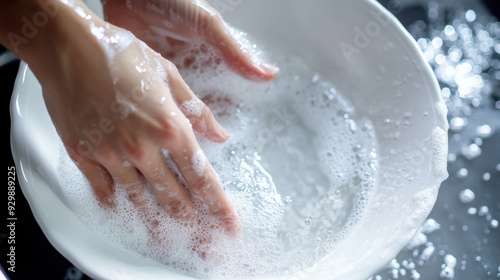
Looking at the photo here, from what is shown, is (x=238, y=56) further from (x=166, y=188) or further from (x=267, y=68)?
(x=166, y=188)

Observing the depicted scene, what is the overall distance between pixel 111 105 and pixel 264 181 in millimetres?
309

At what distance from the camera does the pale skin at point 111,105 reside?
60 centimetres

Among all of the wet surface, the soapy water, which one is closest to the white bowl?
the soapy water

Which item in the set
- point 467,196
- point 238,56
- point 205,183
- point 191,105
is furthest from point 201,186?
point 467,196

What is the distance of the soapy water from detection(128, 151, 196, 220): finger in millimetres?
20

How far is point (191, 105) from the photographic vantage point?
26.9 inches

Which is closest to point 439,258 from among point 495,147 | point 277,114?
point 495,147

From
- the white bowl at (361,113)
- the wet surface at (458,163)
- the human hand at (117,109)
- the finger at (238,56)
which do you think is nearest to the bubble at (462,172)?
the wet surface at (458,163)

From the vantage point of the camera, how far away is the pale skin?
1.98 feet

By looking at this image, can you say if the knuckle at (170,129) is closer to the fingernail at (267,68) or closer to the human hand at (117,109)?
the human hand at (117,109)

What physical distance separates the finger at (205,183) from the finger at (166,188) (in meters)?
0.02

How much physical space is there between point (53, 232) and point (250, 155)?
13.8 inches

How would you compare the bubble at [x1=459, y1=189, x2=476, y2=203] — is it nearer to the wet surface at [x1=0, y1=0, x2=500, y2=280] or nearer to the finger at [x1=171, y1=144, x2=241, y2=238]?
the wet surface at [x1=0, y1=0, x2=500, y2=280]

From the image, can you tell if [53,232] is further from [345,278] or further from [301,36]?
[301,36]
